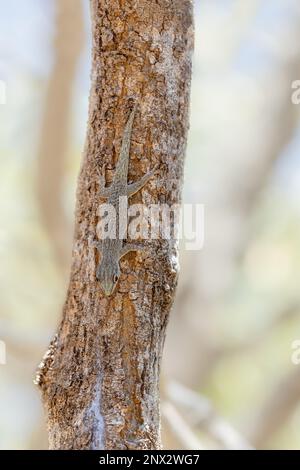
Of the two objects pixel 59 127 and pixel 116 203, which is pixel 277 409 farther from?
pixel 116 203

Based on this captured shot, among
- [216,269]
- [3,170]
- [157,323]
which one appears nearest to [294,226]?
[216,269]

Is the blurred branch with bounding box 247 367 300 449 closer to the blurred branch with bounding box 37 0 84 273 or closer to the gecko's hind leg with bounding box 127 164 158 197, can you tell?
the blurred branch with bounding box 37 0 84 273

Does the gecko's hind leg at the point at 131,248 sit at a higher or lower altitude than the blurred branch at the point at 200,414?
higher

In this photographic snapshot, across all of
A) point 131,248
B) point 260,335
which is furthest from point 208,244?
point 131,248

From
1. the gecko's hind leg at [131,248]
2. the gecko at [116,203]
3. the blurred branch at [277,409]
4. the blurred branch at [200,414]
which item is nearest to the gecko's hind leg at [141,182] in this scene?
the gecko at [116,203]

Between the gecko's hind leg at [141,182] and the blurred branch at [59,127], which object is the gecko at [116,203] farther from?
the blurred branch at [59,127]
